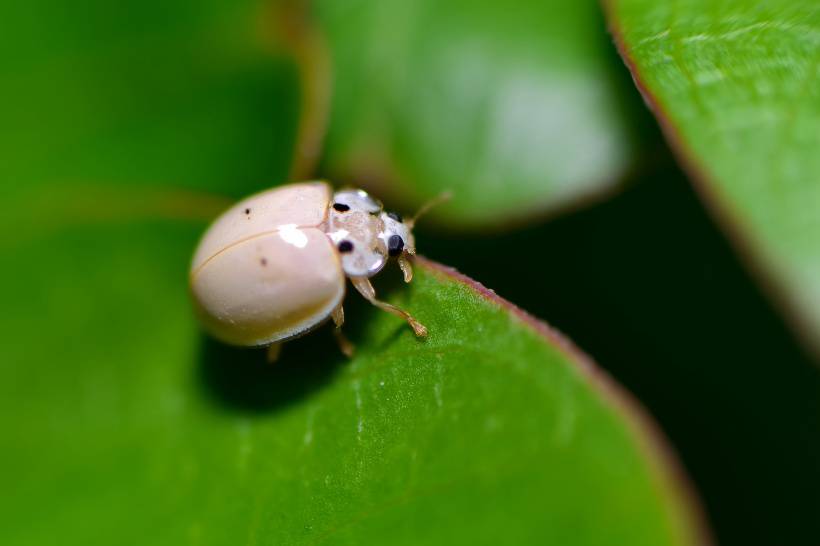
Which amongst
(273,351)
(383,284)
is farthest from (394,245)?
(273,351)

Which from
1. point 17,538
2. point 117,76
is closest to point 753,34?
point 117,76

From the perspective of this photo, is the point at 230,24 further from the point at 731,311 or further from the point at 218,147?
the point at 731,311

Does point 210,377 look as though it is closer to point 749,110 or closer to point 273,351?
point 273,351

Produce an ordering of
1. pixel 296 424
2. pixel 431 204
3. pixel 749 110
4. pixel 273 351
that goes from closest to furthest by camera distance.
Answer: pixel 749 110 < pixel 296 424 < pixel 273 351 < pixel 431 204

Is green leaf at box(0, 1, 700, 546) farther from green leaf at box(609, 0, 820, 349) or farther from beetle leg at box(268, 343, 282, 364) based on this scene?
green leaf at box(609, 0, 820, 349)

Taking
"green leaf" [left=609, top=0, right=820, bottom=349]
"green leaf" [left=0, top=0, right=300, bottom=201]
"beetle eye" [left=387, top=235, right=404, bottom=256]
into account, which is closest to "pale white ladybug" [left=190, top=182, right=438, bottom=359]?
"beetle eye" [left=387, top=235, right=404, bottom=256]

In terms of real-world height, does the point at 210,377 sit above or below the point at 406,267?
below

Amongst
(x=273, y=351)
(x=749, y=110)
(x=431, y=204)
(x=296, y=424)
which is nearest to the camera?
(x=749, y=110)
